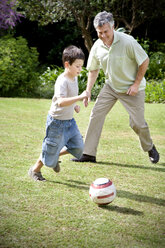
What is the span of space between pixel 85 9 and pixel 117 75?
966cm

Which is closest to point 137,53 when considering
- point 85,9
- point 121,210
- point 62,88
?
point 62,88

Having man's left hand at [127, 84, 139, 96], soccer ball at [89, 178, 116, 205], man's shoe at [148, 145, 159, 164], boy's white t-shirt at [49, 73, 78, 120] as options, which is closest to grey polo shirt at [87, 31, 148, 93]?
man's left hand at [127, 84, 139, 96]

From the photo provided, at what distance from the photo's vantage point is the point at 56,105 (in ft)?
13.2

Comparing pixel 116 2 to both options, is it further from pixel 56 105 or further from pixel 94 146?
pixel 56 105

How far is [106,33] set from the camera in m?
4.59

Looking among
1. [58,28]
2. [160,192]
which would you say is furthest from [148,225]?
[58,28]

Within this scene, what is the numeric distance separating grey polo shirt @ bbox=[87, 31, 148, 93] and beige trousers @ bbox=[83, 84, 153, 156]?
13 centimetres

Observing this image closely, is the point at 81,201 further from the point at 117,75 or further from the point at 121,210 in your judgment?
the point at 117,75

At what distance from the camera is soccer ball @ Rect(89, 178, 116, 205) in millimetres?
3521

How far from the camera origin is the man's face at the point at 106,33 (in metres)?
4.54

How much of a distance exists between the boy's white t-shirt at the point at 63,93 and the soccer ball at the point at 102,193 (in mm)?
901

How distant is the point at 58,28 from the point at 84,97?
1362 cm

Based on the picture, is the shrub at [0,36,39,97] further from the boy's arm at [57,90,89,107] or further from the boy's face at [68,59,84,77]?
the boy's arm at [57,90,89,107]

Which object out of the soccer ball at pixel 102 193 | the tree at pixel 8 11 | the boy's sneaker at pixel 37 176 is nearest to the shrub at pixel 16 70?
the tree at pixel 8 11
